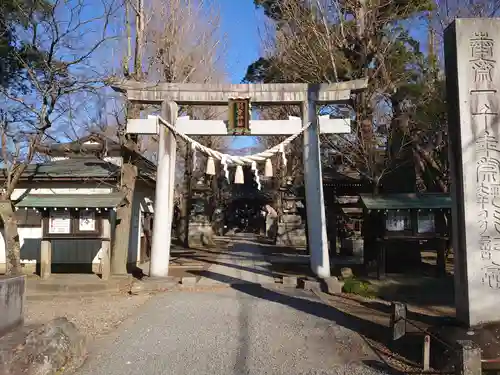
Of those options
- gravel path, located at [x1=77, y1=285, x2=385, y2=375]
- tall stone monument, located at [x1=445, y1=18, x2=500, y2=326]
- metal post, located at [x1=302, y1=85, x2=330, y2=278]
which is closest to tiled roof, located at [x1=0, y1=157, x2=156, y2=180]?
gravel path, located at [x1=77, y1=285, x2=385, y2=375]

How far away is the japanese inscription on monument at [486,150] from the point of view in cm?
639

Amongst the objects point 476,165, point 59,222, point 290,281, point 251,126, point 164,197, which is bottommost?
point 290,281

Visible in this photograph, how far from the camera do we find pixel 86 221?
12.1 meters

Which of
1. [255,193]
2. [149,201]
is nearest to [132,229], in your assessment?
[149,201]

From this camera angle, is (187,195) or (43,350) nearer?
(43,350)

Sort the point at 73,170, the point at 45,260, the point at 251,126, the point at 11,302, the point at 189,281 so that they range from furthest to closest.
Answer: the point at 73,170
the point at 251,126
the point at 189,281
the point at 45,260
the point at 11,302

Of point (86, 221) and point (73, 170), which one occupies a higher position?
point (73, 170)

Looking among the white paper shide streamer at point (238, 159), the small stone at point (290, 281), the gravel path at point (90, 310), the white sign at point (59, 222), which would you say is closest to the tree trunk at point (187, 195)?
the white paper shide streamer at point (238, 159)

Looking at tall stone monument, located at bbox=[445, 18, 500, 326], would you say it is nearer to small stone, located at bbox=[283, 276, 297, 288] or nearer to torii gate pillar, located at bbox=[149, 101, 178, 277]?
small stone, located at bbox=[283, 276, 297, 288]

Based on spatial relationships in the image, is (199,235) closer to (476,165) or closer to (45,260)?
(45,260)

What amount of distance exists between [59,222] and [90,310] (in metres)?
3.59

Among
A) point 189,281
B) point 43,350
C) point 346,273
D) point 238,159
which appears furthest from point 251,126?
point 43,350

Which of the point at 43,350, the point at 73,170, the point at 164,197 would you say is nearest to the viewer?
the point at 43,350

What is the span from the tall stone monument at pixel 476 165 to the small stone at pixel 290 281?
238 inches
